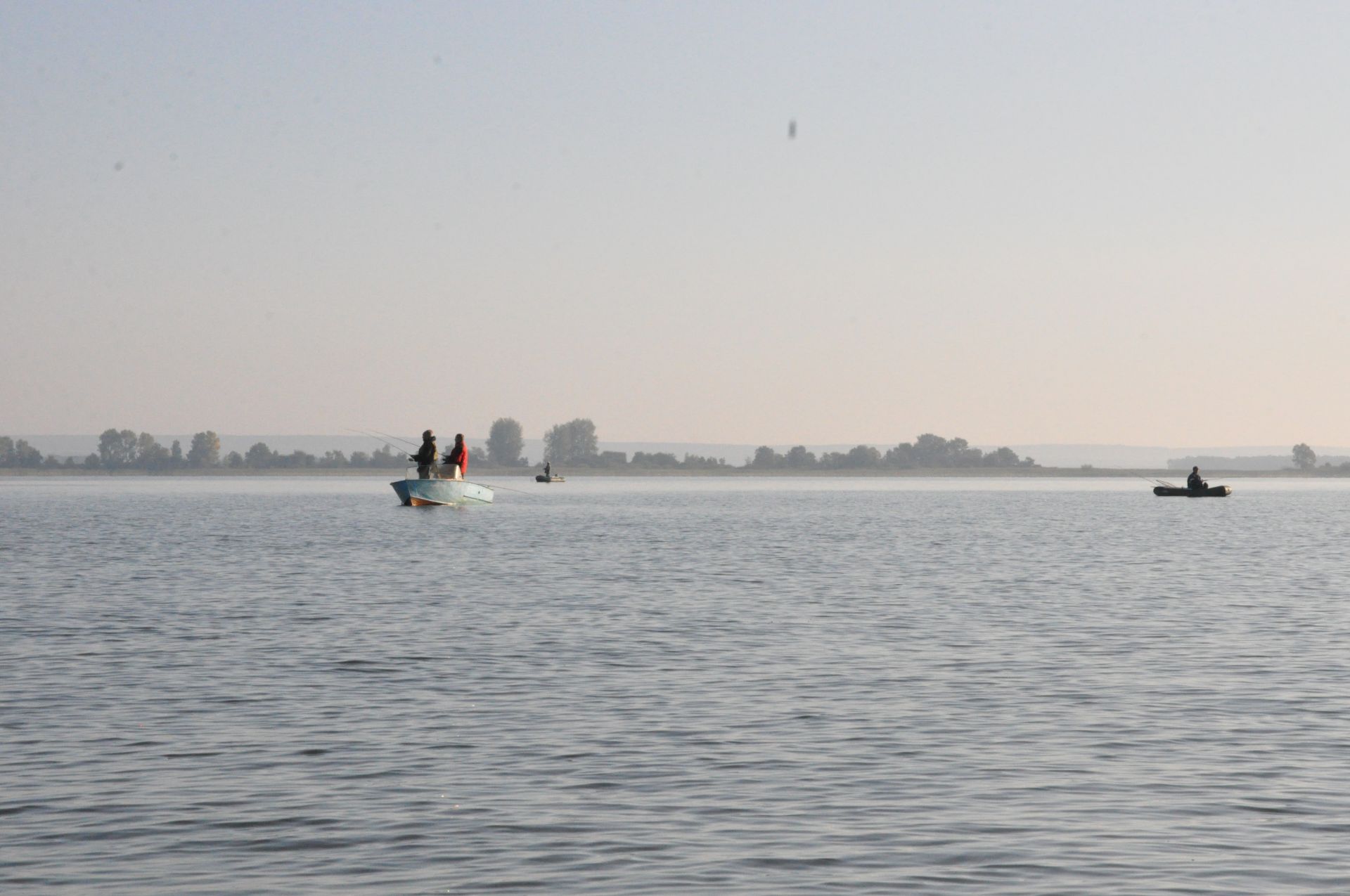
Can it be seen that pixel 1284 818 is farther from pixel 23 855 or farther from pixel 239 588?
pixel 239 588

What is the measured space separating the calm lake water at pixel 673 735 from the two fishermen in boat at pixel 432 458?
5557cm

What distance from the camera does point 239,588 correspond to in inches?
1667

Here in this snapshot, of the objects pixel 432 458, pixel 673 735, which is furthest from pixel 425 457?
pixel 673 735

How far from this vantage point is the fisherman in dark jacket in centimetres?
10156

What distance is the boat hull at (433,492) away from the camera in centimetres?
10312

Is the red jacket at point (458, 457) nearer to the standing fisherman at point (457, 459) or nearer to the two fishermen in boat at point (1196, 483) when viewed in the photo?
the standing fisherman at point (457, 459)

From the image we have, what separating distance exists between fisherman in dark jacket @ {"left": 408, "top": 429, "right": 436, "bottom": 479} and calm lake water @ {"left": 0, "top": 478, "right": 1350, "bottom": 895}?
5525 centimetres

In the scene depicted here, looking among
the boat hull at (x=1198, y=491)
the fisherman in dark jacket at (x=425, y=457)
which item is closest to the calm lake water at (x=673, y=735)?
the fisherman in dark jacket at (x=425, y=457)

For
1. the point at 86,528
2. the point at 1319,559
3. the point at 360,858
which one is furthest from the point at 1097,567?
the point at 86,528

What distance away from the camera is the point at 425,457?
102 meters

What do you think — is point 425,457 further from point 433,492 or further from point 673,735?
point 673,735

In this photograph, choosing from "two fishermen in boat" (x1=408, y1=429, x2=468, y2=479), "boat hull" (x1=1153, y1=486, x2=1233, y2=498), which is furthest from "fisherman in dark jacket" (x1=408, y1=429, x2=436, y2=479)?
"boat hull" (x1=1153, y1=486, x2=1233, y2=498)

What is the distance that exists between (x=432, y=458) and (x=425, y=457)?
2.34 feet

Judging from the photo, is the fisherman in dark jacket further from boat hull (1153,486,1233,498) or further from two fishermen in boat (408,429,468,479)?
boat hull (1153,486,1233,498)
